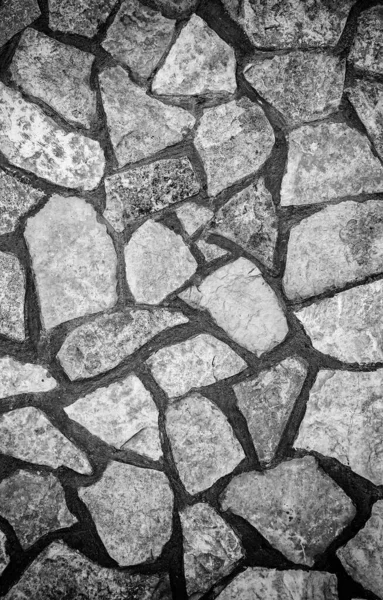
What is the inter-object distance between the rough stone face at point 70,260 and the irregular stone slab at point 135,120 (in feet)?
0.61

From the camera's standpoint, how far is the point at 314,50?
61.0 inches

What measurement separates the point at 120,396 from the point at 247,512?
44cm

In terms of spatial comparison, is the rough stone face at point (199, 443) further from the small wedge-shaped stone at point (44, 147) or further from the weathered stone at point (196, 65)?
the weathered stone at point (196, 65)

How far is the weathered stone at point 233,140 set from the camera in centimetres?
156

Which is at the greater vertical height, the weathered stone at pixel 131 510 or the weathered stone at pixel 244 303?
the weathered stone at pixel 244 303

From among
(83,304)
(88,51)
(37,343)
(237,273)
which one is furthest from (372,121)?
(37,343)

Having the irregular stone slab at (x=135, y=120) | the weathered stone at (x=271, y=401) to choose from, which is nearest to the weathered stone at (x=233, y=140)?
the irregular stone slab at (x=135, y=120)

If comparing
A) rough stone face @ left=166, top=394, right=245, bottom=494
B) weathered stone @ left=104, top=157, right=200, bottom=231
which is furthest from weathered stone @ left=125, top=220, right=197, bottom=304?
rough stone face @ left=166, top=394, right=245, bottom=494

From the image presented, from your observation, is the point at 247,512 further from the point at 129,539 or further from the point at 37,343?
the point at 37,343

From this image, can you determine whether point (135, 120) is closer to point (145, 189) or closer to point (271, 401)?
point (145, 189)

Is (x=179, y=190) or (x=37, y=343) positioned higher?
(x=179, y=190)

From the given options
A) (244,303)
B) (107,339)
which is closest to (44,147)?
(107,339)

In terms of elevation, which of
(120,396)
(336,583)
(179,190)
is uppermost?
(179,190)

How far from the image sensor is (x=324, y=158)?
1572 millimetres
